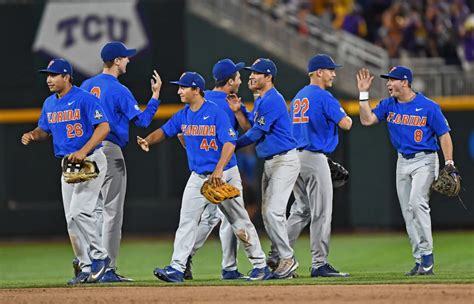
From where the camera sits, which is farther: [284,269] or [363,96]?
[363,96]

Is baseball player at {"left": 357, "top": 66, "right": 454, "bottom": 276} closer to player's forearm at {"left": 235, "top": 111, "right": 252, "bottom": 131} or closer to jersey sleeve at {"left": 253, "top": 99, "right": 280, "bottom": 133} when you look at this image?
jersey sleeve at {"left": 253, "top": 99, "right": 280, "bottom": 133}

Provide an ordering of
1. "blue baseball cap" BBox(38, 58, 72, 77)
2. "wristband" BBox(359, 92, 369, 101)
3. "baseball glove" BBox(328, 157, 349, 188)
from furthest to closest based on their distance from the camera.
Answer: "baseball glove" BBox(328, 157, 349, 188), "wristband" BBox(359, 92, 369, 101), "blue baseball cap" BBox(38, 58, 72, 77)

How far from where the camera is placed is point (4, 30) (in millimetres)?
20203

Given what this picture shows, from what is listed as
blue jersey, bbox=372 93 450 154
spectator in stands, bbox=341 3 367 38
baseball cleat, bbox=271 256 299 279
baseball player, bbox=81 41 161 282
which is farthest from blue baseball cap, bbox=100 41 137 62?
spectator in stands, bbox=341 3 367 38

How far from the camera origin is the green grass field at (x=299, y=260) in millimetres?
11852

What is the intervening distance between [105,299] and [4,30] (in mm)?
10747

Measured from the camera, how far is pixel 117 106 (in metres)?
12.0

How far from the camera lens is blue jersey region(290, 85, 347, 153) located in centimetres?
1198

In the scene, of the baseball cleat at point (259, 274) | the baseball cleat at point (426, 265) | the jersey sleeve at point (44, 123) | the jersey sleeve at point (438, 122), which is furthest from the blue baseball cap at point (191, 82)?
the baseball cleat at point (426, 265)

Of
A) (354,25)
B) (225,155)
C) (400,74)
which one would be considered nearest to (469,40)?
(354,25)

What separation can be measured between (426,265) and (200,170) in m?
2.45

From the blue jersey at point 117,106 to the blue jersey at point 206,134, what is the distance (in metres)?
0.51

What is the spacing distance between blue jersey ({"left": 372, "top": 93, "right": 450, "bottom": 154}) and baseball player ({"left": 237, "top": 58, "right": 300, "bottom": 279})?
44.5 inches

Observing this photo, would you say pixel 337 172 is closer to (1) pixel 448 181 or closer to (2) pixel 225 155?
(1) pixel 448 181
